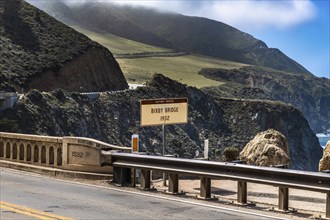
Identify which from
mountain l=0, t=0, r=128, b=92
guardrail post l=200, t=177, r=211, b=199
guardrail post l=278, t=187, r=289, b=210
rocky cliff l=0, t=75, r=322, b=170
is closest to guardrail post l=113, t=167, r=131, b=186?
guardrail post l=200, t=177, r=211, b=199

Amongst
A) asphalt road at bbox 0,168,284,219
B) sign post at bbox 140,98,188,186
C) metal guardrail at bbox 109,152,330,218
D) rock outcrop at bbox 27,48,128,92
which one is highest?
rock outcrop at bbox 27,48,128,92

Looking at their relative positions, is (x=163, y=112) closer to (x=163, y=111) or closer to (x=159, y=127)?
(x=163, y=111)

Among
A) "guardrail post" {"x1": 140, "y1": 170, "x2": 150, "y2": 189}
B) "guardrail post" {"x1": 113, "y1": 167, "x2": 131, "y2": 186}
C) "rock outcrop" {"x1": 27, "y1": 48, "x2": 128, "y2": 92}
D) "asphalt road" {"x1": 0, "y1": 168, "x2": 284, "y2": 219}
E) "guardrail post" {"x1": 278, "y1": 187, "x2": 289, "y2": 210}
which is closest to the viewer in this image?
"asphalt road" {"x1": 0, "y1": 168, "x2": 284, "y2": 219}

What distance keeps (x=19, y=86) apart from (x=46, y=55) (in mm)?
11978

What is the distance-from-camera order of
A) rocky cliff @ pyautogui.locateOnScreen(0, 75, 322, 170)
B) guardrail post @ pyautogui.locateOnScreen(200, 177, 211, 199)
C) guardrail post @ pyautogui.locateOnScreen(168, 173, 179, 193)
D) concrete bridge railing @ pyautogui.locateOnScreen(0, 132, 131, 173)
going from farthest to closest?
rocky cliff @ pyautogui.locateOnScreen(0, 75, 322, 170) < concrete bridge railing @ pyautogui.locateOnScreen(0, 132, 131, 173) < guardrail post @ pyautogui.locateOnScreen(168, 173, 179, 193) < guardrail post @ pyautogui.locateOnScreen(200, 177, 211, 199)

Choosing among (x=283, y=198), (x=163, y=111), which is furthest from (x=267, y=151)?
(x=283, y=198)

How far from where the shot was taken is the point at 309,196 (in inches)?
471

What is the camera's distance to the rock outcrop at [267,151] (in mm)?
19266

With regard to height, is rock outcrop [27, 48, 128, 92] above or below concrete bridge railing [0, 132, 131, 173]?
above

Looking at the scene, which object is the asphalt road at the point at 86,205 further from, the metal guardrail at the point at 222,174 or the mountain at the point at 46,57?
the mountain at the point at 46,57

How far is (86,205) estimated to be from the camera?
10445 millimetres

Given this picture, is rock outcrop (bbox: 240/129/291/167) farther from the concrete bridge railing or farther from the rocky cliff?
the rocky cliff

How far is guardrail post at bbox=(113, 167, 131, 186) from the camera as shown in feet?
42.3

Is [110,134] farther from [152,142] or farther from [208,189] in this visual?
[208,189]
